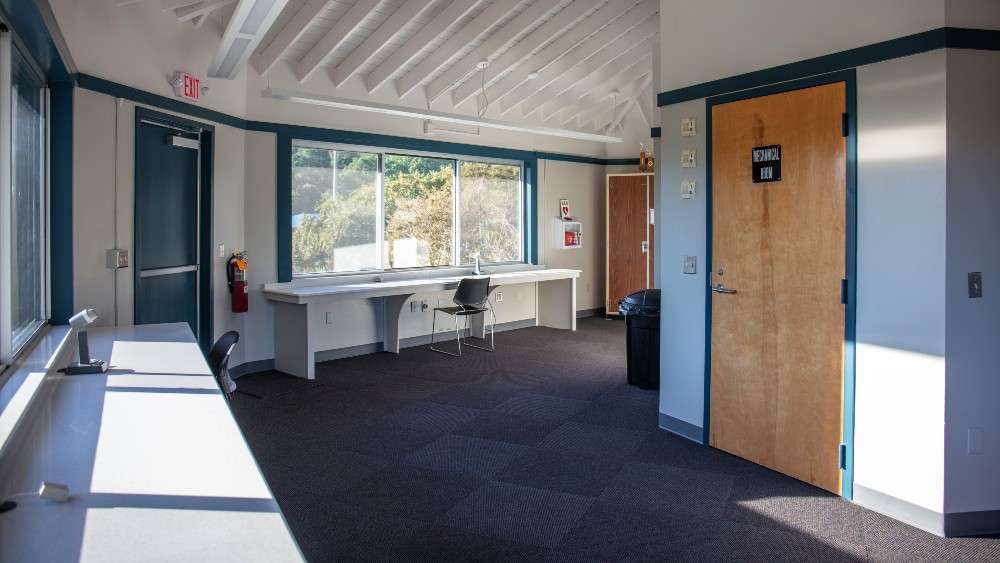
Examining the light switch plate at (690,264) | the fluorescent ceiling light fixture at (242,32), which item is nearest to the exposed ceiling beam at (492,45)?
the fluorescent ceiling light fixture at (242,32)

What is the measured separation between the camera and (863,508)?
334cm

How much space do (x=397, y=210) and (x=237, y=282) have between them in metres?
2.26

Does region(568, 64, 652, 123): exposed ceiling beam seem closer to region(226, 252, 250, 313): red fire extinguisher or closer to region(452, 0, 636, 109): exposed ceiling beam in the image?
region(452, 0, 636, 109): exposed ceiling beam

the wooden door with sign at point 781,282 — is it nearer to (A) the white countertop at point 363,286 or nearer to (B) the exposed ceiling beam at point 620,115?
(A) the white countertop at point 363,286

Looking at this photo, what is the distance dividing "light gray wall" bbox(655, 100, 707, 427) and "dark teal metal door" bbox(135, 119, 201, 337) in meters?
3.47

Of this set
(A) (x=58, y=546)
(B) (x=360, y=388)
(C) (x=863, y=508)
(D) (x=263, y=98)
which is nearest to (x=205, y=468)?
(A) (x=58, y=546)

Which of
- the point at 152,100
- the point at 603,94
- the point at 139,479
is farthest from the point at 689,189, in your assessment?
the point at 603,94

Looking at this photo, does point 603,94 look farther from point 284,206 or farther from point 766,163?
point 766,163

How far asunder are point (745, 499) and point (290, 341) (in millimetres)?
4168

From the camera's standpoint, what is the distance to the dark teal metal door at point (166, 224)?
189 inches

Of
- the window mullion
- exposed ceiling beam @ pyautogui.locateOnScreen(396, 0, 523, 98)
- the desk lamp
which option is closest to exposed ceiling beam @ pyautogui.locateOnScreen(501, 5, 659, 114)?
the window mullion

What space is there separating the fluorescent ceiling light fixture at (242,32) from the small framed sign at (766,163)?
2.59 metres

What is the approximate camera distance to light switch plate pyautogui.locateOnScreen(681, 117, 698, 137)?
13.8 feet

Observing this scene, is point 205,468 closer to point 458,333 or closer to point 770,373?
point 770,373
